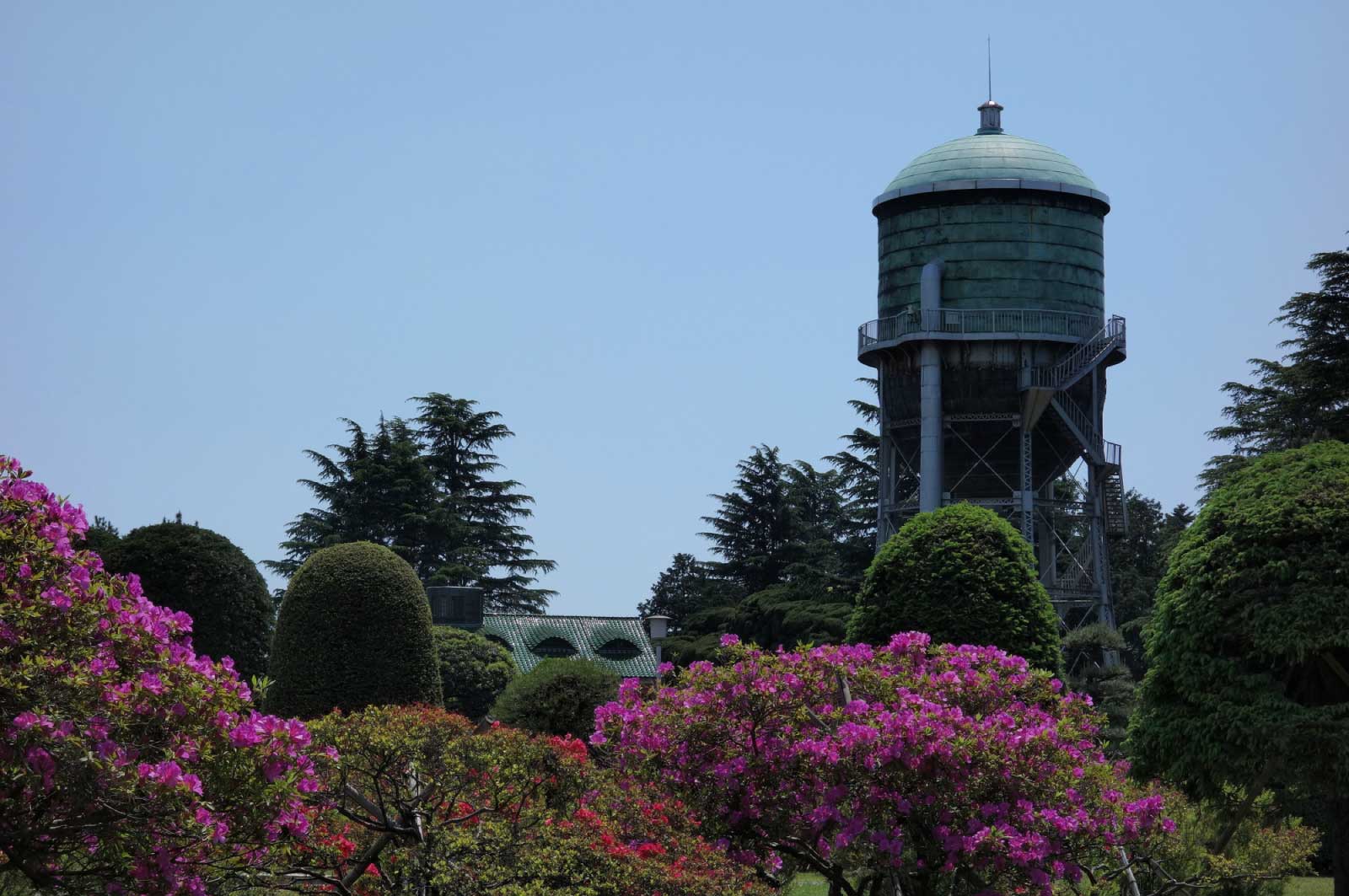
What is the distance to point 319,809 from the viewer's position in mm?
14062

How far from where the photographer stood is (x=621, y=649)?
2074 inches

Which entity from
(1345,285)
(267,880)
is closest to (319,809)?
(267,880)

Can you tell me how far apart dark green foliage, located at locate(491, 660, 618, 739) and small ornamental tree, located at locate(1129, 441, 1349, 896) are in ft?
31.1

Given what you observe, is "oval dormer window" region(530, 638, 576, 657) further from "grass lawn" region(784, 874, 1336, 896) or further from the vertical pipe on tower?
"grass lawn" region(784, 874, 1336, 896)

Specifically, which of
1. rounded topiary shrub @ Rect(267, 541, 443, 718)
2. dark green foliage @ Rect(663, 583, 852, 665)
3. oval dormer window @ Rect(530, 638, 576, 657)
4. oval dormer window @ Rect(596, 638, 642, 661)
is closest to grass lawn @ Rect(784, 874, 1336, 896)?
rounded topiary shrub @ Rect(267, 541, 443, 718)

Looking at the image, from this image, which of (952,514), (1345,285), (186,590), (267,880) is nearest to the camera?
(267,880)

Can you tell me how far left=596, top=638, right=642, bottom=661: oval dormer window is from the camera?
52375 millimetres

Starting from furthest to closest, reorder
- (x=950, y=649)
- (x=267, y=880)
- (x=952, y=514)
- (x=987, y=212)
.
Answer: (x=987, y=212), (x=952, y=514), (x=950, y=649), (x=267, y=880)

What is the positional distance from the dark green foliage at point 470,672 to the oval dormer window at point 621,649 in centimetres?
636

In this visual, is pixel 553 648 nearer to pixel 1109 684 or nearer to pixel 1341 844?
pixel 1109 684

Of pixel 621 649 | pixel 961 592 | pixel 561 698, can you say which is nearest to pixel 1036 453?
pixel 621 649

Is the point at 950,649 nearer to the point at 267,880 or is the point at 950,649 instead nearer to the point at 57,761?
the point at 267,880

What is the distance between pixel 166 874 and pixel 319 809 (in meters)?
4.30

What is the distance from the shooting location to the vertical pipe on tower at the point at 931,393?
45.7 m
